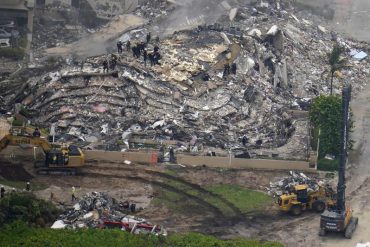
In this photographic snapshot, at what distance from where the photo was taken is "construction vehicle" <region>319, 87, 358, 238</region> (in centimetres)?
5106

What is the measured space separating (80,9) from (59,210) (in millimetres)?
31476

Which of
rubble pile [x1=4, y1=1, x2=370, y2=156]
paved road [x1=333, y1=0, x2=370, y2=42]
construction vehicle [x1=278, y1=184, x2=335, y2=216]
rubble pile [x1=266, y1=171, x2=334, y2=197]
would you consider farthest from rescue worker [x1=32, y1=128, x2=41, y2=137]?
paved road [x1=333, y1=0, x2=370, y2=42]

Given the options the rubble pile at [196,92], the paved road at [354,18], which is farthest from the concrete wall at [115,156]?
the paved road at [354,18]

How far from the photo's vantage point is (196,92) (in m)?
64.8

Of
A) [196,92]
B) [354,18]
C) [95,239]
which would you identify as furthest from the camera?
[354,18]

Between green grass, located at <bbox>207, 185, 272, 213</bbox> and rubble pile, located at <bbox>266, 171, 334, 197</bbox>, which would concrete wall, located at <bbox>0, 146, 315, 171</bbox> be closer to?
rubble pile, located at <bbox>266, 171, 334, 197</bbox>

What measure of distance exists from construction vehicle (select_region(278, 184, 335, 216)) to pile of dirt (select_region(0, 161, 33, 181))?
44.5 feet

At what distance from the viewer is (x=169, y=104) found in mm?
63438

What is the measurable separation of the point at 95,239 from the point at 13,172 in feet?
32.5

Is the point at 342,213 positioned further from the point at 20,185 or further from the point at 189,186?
the point at 20,185

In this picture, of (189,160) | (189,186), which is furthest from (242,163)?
(189,186)

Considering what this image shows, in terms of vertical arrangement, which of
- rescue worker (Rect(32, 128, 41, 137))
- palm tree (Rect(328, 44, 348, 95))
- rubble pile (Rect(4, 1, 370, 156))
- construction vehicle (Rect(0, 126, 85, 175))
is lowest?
construction vehicle (Rect(0, 126, 85, 175))

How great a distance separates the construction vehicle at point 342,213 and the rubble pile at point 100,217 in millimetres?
7912

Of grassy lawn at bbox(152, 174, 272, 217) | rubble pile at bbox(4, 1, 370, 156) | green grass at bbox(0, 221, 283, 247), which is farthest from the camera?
rubble pile at bbox(4, 1, 370, 156)
